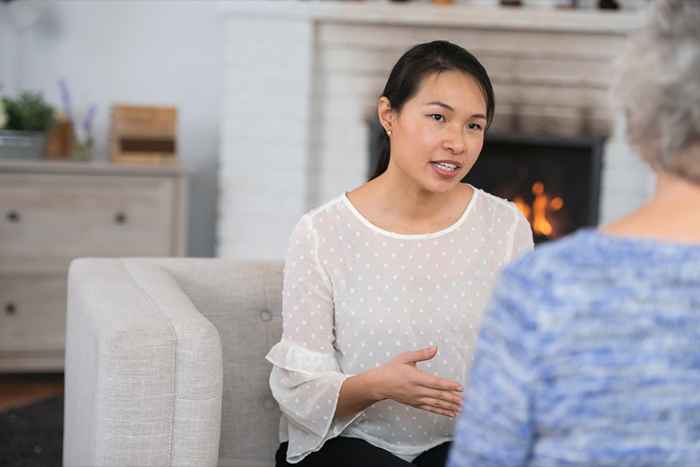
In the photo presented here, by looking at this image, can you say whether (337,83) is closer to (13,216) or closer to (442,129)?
(13,216)

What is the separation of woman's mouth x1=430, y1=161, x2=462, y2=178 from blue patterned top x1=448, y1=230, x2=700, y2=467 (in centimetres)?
75

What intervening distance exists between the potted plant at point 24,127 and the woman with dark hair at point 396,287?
208 centimetres

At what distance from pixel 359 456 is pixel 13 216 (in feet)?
7.21

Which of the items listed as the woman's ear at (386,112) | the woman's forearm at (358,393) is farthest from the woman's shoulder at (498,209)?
the woman's forearm at (358,393)

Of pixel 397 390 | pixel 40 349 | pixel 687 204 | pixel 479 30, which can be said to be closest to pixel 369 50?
pixel 479 30

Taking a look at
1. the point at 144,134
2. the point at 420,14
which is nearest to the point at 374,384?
the point at 144,134

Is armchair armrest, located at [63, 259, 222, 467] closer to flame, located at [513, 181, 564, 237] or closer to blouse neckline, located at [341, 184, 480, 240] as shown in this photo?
blouse neckline, located at [341, 184, 480, 240]

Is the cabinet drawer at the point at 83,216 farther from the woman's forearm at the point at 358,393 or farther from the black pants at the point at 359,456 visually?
the woman's forearm at the point at 358,393

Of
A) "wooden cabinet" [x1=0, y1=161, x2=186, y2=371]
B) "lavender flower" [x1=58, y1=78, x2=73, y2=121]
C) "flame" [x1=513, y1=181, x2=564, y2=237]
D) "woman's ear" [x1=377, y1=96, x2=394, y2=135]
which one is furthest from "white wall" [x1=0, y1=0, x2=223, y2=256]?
"woman's ear" [x1=377, y1=96, x2=394, y2=135]

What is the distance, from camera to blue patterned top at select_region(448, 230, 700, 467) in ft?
3.13

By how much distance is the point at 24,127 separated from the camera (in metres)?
3.59

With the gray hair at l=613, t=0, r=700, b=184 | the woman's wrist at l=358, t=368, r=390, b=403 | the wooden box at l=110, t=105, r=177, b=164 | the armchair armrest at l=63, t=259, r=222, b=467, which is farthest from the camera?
the wooden box at l=110, t=105, r=177, b=164

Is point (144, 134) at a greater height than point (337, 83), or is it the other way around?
point (337, 83)

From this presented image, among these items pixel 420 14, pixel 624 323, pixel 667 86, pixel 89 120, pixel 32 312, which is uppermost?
pixel 420 14
